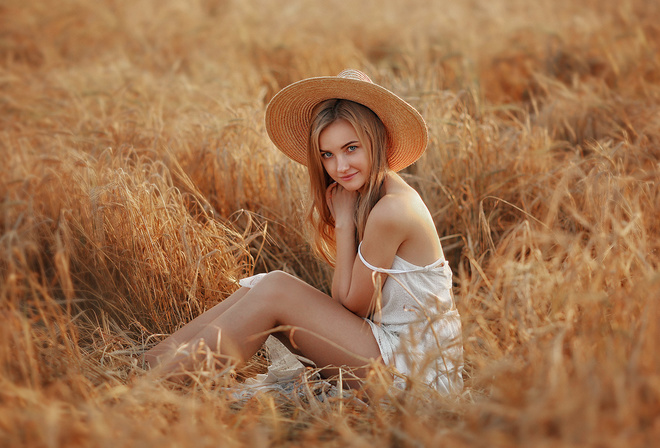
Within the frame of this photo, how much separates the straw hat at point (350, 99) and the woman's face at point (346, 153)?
13 centimetres

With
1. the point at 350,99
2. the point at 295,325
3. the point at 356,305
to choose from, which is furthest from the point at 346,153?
the point at 295,325

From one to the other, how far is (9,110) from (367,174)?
358 centimetres

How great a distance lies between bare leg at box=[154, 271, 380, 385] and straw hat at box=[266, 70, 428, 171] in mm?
682

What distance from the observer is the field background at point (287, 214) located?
4.83 feet

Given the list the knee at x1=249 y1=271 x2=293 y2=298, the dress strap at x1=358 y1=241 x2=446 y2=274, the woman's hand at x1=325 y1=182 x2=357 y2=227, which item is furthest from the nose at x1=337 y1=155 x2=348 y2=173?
the knee at x1=249 y1=271 x2=293 y2=298

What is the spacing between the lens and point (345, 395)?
2139 millimetres

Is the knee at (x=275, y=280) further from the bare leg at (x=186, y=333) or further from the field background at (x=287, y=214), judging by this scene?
the field background at (x=287, y=214)

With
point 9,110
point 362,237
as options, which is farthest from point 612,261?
point 9,110

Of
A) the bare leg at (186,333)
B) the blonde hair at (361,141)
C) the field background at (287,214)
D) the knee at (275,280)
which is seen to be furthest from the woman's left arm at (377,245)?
the bare leg at (186,333)

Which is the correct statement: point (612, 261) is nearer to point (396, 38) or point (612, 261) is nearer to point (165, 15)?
point (396, 38)

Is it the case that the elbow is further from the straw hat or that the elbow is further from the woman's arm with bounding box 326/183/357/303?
the straw hat

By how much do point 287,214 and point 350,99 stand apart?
100 cm

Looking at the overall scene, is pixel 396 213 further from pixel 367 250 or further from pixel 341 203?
pixel 341 203

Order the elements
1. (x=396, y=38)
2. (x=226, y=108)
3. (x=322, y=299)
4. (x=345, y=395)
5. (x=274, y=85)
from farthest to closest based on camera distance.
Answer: (x=396, y=38) → (x=274, y=85) → (x=226, y=108) → (x=322, y=299) → (x=345, y=395)
